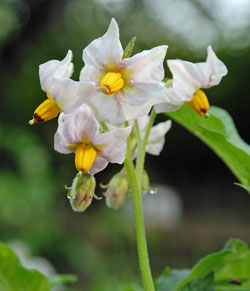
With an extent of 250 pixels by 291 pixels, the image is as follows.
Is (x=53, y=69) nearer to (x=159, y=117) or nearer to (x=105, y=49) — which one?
(x=105, y=49)

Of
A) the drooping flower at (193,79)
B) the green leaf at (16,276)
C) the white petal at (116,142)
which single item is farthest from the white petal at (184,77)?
the green leaf at (16,276)

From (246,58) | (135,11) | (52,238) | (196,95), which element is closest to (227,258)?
(196,95)

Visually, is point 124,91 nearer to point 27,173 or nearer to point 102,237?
point 27,173

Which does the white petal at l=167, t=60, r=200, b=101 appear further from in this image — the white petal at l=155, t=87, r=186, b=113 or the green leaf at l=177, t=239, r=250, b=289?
the green leaf at l=177, t=239, r=250, b=289

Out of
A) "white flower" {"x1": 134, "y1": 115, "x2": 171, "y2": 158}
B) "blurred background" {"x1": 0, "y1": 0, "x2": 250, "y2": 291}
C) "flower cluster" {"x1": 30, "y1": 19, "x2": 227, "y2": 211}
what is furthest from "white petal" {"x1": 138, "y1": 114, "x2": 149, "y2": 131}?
"blurred background" {"x1": 0, "y1": 0, "x2": 250, "y2": 291}

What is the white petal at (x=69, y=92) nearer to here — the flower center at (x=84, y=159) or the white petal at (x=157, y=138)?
the flower center at (x=84, y=159)

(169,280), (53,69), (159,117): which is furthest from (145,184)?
(159,117)
